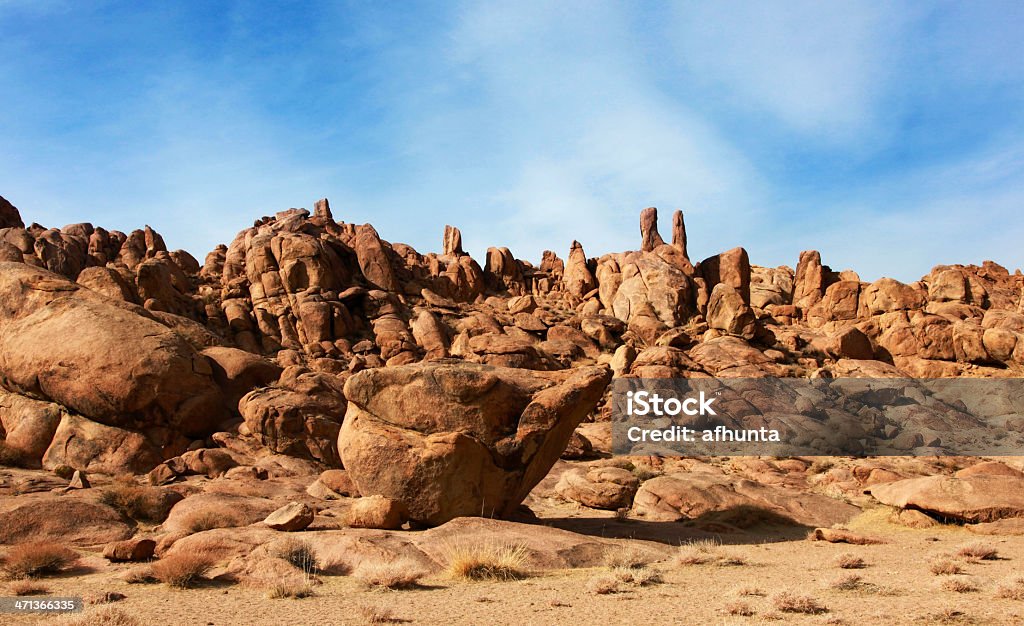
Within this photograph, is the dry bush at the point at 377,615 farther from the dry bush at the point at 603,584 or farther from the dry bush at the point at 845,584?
the dry bush at the point at 845,584

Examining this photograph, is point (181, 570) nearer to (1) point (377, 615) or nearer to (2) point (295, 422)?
(1) point (377, 615)

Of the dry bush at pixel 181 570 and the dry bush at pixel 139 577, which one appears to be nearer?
the dry bush at pixel 181 570

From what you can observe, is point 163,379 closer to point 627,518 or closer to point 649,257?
point 627,518

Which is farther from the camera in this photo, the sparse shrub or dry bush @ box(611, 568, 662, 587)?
dry bush @ box(611, 568, 662, 587)

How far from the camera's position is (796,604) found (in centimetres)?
880

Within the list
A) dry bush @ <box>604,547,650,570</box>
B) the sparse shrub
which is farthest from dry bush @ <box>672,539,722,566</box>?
the sparse shrub

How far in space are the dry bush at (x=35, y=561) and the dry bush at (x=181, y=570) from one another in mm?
1877

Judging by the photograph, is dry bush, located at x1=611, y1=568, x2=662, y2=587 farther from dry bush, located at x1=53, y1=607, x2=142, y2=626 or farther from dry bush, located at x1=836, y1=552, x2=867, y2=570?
dry bush, located at x1=53, y1=607, x2=142, y2=626

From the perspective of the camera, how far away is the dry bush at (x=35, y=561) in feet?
35.6

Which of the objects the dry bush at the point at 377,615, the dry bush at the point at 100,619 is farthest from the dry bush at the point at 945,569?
the dry bush at the point at 100,619

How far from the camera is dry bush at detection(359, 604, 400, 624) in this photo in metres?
8.46

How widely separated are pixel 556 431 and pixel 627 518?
439cm

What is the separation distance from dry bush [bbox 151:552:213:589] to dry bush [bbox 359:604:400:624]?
329 cm

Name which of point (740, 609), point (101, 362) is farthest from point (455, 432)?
point (101, 362)
